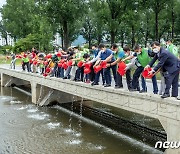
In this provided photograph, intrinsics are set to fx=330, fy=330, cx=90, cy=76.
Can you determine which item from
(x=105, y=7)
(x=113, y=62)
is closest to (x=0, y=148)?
(x=113, y=62)

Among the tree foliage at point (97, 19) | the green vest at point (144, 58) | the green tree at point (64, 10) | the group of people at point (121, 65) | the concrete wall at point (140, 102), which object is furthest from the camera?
the green tree at point (64, 10)

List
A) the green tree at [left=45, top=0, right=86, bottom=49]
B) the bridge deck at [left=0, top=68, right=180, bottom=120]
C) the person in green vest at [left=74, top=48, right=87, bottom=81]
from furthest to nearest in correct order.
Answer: the green tree at [left=45, top=0, right=86, bottom=49] → the person in green vest at [left=74, top=48, right=87, bottom=81] → the bridge deck at [left=0, top=68, right=180, bottom=120]

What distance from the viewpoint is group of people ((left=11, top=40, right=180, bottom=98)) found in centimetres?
910

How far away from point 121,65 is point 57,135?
4.03 metres

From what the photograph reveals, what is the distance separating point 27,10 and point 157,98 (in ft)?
200

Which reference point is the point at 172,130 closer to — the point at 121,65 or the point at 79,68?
the point at 121,65

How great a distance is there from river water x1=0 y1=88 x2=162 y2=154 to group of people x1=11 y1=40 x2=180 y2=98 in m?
1.95

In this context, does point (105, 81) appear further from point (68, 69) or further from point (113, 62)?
point (68, 69)

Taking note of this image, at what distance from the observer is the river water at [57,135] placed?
36.5 ft

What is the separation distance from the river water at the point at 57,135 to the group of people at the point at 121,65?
1.95 m

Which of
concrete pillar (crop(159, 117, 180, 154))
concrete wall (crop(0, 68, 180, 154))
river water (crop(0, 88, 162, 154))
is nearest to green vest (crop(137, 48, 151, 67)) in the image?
concrete wall (crop(0, 68, 180, 154))

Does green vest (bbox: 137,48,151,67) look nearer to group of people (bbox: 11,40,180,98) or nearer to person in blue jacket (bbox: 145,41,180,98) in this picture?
group of people (bbox: 11,40,180,98)

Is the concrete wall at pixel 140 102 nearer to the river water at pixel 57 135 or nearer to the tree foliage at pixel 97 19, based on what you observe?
the river water at pixel 57 135

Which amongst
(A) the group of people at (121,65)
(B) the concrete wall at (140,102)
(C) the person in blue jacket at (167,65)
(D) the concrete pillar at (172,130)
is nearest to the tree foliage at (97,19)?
(A) the group of people at (121,65)
